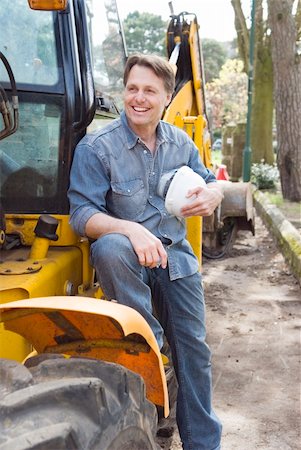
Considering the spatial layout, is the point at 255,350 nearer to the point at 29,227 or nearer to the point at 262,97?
the point at 29,227

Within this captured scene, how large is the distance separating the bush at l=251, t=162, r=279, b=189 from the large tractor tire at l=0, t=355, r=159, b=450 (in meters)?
16.1

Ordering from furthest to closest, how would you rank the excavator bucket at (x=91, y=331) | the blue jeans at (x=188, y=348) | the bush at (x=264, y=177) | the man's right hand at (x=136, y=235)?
1. the bush at (x=264, y=177)
2. the blue jeans at (x=188, y=348)
3. the man's right hand at (x=136, y=235)
4. the excavator bucket at (x=91, y=331)

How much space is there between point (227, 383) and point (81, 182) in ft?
8.73

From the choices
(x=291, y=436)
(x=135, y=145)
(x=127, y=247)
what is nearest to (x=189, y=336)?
(x=127, y=247)

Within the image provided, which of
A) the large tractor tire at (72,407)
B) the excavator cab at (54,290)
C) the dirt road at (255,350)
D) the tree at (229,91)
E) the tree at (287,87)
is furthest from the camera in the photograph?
the tree at (229,91)

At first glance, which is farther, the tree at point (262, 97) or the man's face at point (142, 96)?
the tree at point (262, 97)

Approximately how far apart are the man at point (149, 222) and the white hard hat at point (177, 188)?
3 centimetres

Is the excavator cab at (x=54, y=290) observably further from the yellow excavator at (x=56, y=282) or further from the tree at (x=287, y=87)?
the tree at (x=287, y=87)

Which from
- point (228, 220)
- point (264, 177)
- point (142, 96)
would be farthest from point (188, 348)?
point (264, 177)

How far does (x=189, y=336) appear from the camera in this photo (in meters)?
3.24

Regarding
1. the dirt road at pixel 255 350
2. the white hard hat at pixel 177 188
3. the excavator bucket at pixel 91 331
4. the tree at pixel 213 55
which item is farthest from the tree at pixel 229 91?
the excavator bucket at pixel 91 331

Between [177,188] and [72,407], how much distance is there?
4.28ft

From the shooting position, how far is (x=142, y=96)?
3.04m

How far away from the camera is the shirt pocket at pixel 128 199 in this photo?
3.01 m
